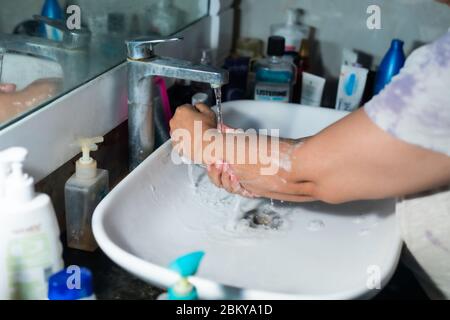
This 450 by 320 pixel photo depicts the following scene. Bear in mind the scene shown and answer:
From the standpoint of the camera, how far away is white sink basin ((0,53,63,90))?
35.9 inches

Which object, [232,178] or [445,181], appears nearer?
[445,181]

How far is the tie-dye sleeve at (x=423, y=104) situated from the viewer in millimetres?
621

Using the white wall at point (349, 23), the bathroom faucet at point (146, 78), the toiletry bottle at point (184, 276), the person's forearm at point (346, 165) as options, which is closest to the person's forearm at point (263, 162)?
the person's forearm at point (346, 165)

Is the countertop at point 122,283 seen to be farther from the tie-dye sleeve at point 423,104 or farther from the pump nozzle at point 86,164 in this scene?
the tie-dye sleeve at point 423,104

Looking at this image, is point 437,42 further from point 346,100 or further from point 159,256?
point 346,100

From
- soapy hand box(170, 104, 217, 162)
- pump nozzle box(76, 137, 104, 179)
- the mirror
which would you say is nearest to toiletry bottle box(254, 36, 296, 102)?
the mirror

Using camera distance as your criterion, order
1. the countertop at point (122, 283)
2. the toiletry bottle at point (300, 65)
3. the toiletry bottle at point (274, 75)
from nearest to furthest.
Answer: the countertop at point (122, 283)
the toiletry bottle at point (274, 75)
the toiletry bottle at point (300, 65)

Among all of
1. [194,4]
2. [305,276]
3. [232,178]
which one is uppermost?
[194,4]

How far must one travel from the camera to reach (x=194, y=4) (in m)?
1.40

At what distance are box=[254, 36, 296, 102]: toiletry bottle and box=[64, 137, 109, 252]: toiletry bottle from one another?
56 cm

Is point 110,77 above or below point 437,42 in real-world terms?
below

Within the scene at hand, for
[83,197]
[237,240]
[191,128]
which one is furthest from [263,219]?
[83,197]
